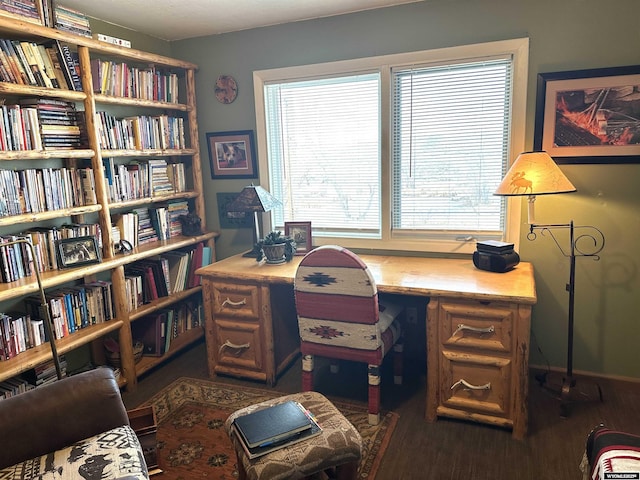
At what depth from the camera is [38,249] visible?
2.38m

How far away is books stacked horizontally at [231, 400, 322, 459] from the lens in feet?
5.03

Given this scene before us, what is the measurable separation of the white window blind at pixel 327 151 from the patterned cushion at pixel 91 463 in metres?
1.92

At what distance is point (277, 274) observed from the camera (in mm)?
2600

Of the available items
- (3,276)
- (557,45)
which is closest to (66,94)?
(3,276)

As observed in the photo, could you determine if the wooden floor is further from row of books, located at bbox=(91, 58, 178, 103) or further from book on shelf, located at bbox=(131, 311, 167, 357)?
row of books, located at bbox=(91, 58, 178, 103)

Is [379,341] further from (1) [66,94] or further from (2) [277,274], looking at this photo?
(1) [66,94]

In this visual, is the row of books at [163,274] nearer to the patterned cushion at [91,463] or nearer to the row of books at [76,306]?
the row of books at [76,306]

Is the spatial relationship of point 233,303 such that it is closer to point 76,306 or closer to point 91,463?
point 76,306

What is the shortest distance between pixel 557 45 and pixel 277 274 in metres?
1.97

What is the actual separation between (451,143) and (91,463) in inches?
95.3

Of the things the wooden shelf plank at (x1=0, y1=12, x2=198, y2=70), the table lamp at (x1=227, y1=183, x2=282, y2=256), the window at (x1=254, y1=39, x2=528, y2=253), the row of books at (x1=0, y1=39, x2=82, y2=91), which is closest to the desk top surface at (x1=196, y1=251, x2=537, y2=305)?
the window at (x1=254, y1=39, x2=528, y2=253)

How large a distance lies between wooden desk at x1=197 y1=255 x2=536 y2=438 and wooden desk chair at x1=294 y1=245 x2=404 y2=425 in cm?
21

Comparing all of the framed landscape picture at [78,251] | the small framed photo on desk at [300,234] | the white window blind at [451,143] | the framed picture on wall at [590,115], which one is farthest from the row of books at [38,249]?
the framed picture on wall at [590,115]

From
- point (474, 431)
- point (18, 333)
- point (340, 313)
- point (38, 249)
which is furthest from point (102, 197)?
Answer: point (474, 431)
